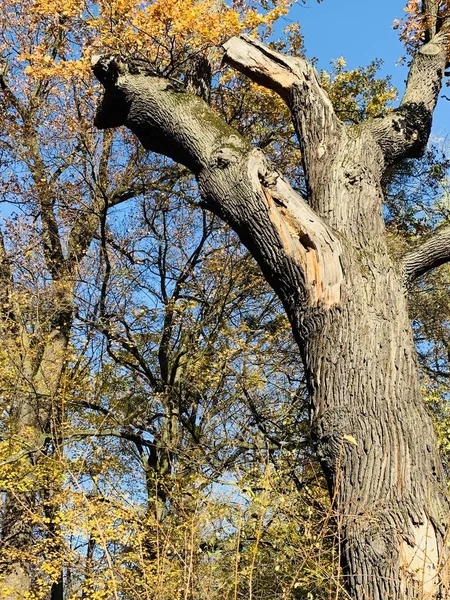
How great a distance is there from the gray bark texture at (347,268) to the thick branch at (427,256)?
0.01 meters

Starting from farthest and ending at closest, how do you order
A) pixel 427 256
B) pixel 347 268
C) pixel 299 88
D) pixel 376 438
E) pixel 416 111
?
pixel 416 111 → pixel 299 88 → pixel 427 256 → pixel 347 268 → pixel 376 438

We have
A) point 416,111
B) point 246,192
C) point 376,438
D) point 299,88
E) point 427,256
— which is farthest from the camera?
point 416,111

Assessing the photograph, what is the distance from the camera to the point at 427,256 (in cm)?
395

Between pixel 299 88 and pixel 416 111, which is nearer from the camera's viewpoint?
pixel 299 88

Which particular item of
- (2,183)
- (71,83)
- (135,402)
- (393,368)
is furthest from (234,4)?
(393,368)

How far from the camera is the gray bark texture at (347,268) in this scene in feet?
9.33

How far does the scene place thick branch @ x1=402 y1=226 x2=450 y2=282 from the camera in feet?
12.8

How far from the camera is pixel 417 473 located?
9.69 ft

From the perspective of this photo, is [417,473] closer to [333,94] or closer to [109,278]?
[109,278]

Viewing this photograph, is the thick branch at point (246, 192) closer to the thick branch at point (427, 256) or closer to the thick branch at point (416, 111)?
the thick branch at point (427, 256)

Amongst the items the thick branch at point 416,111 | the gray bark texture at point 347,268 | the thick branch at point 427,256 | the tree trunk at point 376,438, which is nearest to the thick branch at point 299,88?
the gray bark texture at point 347,268

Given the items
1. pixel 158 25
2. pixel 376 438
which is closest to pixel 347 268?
pixel 376 438

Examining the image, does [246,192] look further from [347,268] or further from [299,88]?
[299,88]

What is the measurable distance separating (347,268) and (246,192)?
2.65ft
